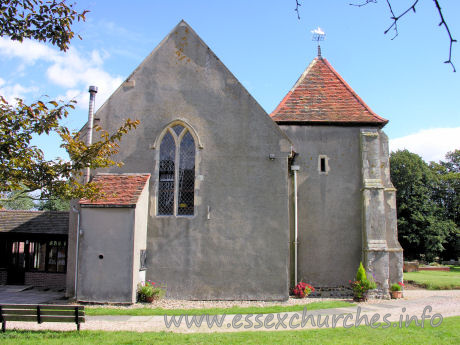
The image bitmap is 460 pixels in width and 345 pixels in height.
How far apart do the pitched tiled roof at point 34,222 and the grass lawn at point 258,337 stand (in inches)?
450

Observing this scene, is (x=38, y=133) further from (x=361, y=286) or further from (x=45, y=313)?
(x=361, y=286)

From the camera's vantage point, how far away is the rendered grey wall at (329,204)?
16594 millimetres

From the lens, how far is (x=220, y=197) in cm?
1505

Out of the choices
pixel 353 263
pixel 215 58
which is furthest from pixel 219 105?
pixel 353 263

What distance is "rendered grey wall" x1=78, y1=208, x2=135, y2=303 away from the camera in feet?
43.9

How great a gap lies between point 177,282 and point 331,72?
12730mm

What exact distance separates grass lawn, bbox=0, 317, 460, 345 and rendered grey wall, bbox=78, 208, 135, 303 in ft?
12.7

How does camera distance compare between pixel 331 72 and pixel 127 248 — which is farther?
pixel 331 72

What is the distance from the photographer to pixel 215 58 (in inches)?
622

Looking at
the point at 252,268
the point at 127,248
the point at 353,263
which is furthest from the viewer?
the point at 353,263

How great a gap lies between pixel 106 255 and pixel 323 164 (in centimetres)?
968

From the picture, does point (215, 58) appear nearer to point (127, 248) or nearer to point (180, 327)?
point (127, 248)

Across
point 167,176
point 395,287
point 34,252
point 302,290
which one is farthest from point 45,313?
point 395,287

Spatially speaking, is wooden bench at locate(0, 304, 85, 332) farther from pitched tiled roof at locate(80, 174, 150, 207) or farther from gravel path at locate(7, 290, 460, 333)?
pitched tiled roof at locate(80, 174, 150, 207)
